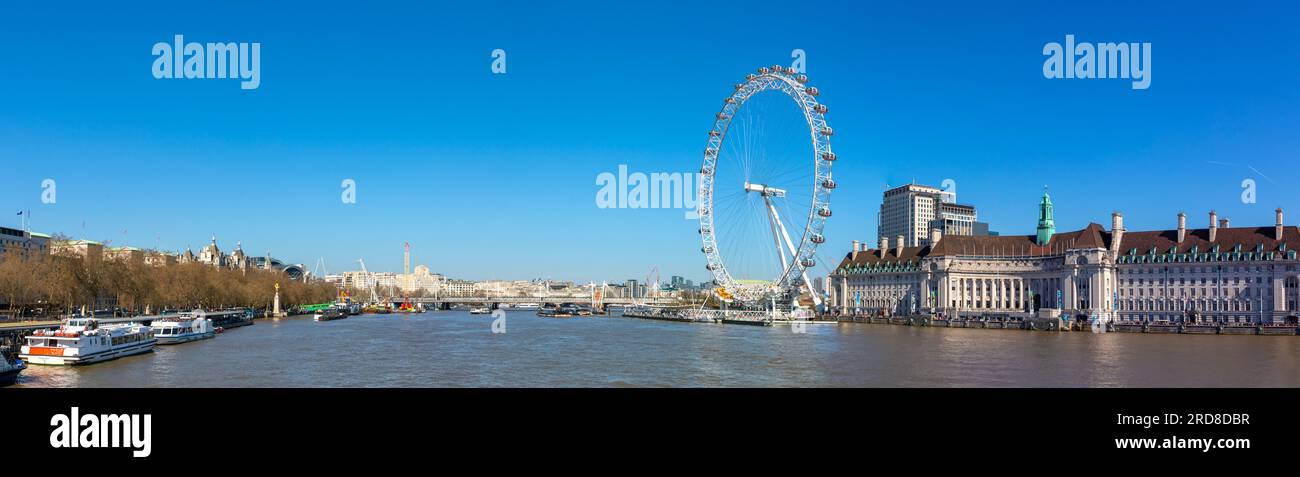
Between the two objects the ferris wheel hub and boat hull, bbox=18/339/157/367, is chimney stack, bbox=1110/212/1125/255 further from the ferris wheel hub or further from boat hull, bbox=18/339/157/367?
boat hull, bbox=18/339/157/367

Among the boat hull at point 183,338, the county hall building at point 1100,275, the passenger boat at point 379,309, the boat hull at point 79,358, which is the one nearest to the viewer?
the boat hull at point 79,358

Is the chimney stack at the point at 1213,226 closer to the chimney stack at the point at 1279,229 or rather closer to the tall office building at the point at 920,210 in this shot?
the chimney stack at the point at 1279,229

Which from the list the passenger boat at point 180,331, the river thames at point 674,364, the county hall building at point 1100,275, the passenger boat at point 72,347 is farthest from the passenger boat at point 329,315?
the county hall building at point 1100,275

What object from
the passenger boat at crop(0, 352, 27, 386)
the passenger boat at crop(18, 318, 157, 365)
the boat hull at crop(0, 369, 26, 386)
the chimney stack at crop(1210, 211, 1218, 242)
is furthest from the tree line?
the chimney stack at crop(1210, 211, 1218, 242)

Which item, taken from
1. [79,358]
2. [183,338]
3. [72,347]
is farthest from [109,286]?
[79,358]

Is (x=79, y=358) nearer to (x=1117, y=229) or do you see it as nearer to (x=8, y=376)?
(x=8, y=376)
